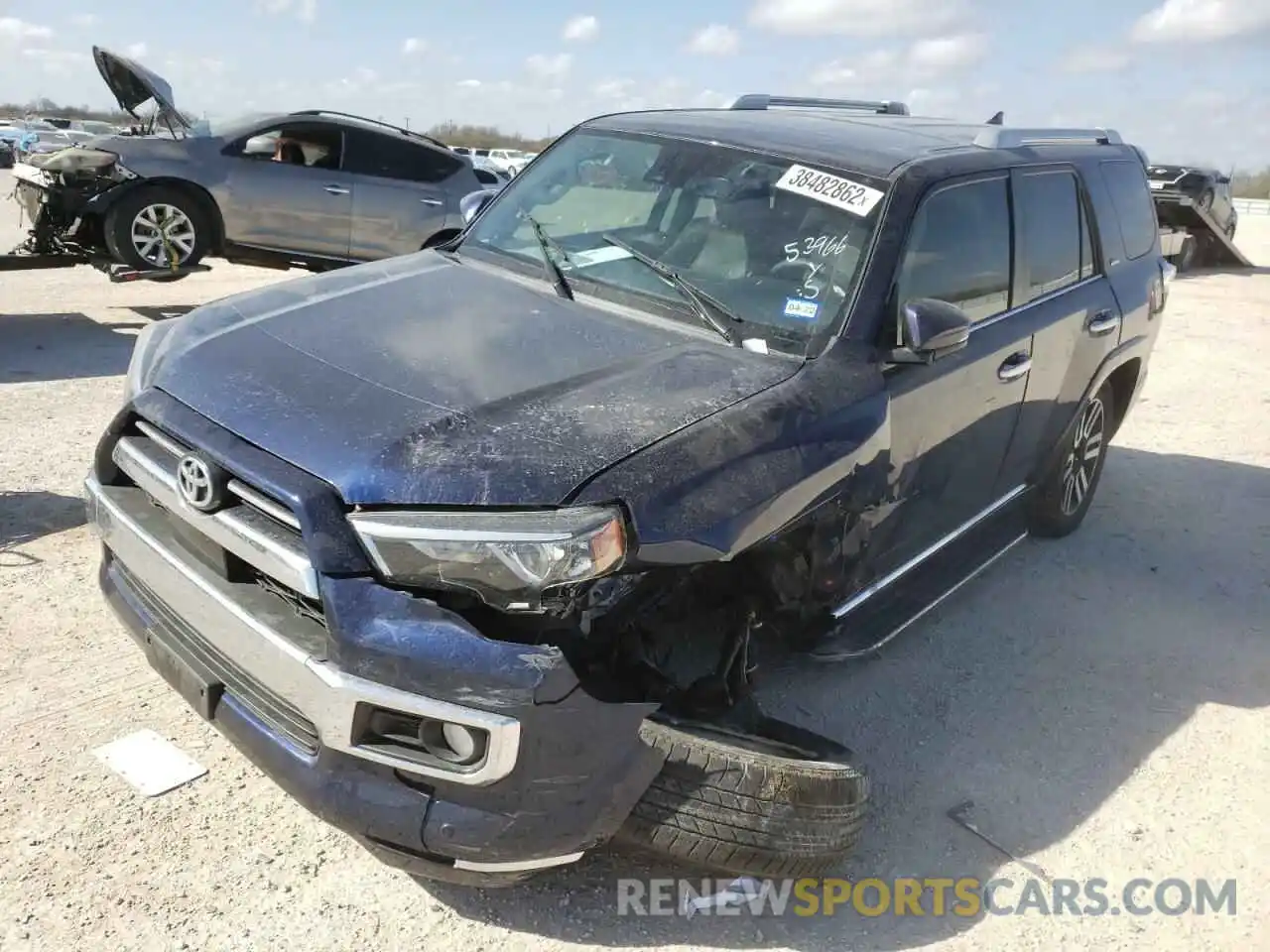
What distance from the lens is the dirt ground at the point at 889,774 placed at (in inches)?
103

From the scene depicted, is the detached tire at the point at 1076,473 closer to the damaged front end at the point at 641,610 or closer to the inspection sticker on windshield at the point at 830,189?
the inspection sticker on windshield at the point at 830,189

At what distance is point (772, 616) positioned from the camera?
10.1 feet

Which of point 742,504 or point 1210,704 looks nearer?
point 742,504

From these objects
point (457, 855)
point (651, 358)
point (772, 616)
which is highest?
point (651, 358)

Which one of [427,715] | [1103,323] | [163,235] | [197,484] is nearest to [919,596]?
[1103,323]

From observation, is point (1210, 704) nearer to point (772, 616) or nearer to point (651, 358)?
point (772, 616)

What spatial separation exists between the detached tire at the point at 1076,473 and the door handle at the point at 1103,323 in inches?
13.4

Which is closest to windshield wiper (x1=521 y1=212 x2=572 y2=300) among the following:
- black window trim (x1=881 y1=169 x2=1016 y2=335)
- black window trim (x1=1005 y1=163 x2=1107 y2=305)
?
black window trim (x1=881 y1=169 x2=1016 y2=335)

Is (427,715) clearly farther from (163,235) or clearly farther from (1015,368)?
(163,235)

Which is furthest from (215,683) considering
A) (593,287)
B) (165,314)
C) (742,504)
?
(165,314)

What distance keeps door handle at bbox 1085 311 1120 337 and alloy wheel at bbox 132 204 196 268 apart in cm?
730

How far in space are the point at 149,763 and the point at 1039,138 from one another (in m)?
4.04

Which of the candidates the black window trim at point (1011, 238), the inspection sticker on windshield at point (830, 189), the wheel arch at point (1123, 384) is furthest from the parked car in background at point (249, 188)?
the black window trim at point (1011, 238)

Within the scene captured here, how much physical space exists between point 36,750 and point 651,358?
2.12 meters
